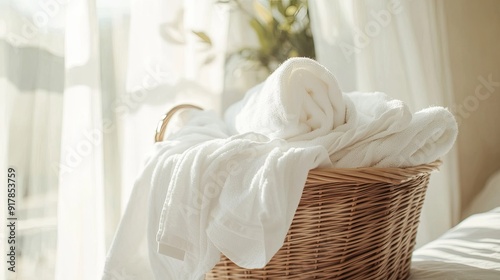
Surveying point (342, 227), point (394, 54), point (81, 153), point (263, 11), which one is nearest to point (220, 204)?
point (342, 227)

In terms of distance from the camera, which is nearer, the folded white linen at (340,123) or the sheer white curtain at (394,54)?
the folded white linen at (340,123)

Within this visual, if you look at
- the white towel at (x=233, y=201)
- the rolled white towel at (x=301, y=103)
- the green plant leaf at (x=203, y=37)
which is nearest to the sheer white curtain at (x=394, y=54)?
the green plant leaf at (x=203, y=37)

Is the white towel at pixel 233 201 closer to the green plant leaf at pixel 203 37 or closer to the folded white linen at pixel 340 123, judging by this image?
the folded white linen at pixel 340 123

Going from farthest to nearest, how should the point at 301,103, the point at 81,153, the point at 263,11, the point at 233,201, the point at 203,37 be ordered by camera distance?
1. the point at 263,11
2. the point at 203,37
3. the point at 81,153
4. the point at 301,103
5. the point at 233,201

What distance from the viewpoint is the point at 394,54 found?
1.90 metres

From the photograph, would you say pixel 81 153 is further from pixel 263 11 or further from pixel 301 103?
pixel 263 11

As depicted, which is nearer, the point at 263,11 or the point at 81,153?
the point at 81,153

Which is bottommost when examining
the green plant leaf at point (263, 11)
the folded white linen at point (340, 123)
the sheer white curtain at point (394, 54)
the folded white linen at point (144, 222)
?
the folded white linen at point (144, 222)

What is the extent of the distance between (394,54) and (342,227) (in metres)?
0.94

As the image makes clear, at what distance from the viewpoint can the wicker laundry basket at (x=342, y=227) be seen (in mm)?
1053

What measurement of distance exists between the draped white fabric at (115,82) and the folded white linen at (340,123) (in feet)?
1.68

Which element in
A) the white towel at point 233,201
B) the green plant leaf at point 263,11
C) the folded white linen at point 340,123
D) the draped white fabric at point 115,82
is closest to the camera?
the white towel at point 233,201

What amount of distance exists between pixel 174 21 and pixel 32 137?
49 cm

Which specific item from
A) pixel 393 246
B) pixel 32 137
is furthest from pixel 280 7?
pixel 393 246
